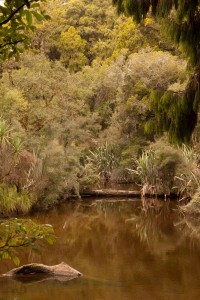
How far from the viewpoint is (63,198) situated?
1775cm

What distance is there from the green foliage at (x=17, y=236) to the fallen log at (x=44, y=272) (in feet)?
21.2

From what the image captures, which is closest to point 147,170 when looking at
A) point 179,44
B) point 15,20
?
point 179,44

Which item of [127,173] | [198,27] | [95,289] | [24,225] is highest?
[198,27]

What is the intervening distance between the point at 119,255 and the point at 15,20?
29.7 ft

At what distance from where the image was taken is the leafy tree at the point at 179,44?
4359 mm

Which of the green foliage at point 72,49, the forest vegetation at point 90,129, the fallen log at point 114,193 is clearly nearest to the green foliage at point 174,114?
the forest vegetation at point 90,129

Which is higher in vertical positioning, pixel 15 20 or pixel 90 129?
pixel 15 20

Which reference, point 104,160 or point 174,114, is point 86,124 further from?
point 174,114

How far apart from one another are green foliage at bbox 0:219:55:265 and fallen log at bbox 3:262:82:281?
6461 millimetres

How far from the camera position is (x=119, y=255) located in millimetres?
10141

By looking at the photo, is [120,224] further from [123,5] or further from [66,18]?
[66,18]

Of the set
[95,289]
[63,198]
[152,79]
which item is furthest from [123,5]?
[152,79]

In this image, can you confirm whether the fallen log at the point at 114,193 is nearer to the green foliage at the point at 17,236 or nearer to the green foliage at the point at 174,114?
the green foliage at the point at 174,114

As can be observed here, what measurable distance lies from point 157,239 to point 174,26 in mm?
8314
